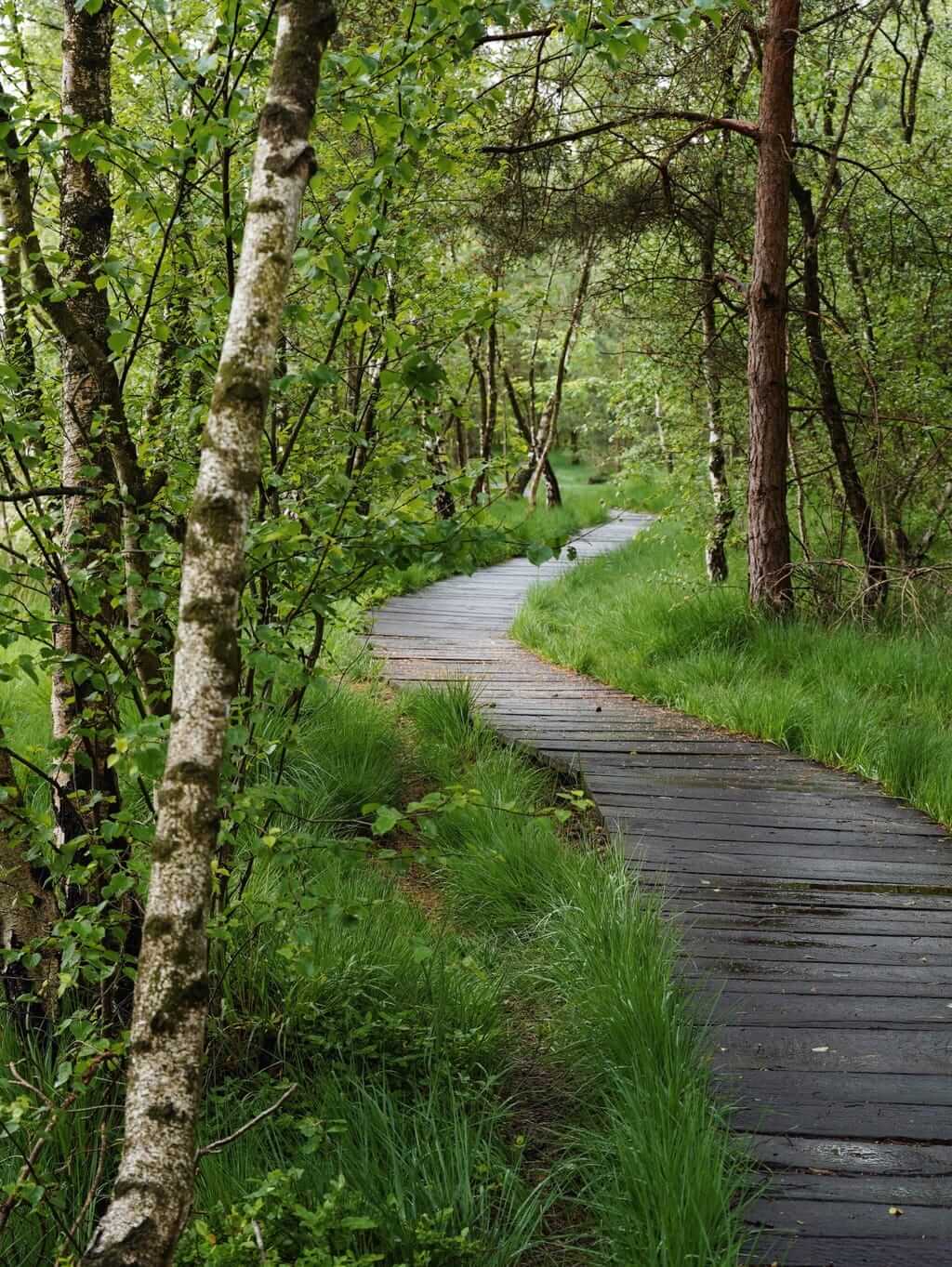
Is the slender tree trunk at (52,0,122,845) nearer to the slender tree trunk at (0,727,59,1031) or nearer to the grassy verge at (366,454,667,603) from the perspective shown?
the slender tree trunk at (0,727,59,1031)

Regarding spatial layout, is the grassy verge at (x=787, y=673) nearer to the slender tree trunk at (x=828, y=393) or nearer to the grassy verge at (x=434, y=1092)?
the slender tree trunk at (x=828, y=393)

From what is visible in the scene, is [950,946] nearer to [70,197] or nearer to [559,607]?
[70,197]

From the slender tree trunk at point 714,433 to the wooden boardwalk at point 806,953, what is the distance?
12.9 feet

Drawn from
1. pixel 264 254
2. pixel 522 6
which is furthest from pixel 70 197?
pixel 264 254

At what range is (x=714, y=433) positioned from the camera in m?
10.3

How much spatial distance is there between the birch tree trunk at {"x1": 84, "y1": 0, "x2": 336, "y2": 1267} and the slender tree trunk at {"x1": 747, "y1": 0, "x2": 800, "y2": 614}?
20.7 ft

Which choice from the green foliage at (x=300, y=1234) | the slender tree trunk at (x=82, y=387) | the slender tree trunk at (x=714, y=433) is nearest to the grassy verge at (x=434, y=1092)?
the green foliage at (x=300, y=1234)

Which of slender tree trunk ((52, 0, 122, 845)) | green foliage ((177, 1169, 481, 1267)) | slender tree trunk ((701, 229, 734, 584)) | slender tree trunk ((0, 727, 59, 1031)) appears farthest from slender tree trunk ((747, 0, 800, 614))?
green foliage ((177, 1169, 481, 1267))

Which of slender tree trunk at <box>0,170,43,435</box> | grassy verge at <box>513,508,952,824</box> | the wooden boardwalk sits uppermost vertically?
slender tree trunk at <box>0,170,43,435</box>

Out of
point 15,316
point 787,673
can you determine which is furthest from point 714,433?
point 15,316

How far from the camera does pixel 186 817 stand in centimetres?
148

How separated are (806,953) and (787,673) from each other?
11.3 feet

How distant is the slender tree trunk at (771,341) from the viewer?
711cm

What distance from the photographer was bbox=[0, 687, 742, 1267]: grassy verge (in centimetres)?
220
